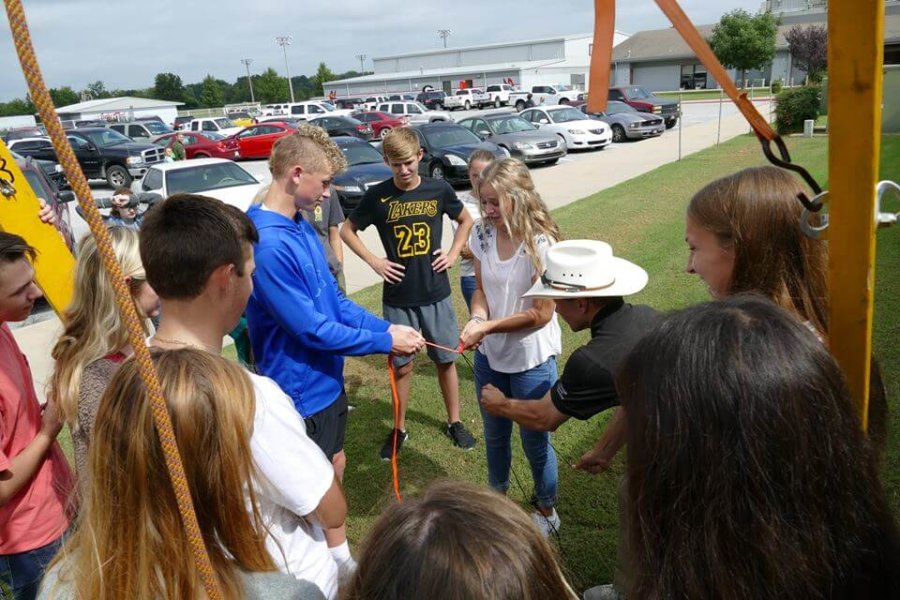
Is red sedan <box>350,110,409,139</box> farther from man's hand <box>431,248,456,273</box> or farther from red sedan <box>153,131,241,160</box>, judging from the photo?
man's hand <box>431,248,456,273</box>

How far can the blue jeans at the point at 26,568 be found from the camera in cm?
227

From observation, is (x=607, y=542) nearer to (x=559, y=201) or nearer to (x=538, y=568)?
(x=538, y=568)

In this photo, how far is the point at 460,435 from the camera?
445 centimetres

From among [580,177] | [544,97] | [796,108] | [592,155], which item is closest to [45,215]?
[580,177]

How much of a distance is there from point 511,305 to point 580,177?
45.1 feet

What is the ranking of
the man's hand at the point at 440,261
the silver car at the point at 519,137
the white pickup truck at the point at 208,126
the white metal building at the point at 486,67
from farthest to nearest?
the white metal building at the point at 486,67
the white pickup truck at the point at 208,126
the silver car at the point at 519,137
the man's hand at the point at 440,261

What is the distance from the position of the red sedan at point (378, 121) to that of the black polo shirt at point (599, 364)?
98.1 feet

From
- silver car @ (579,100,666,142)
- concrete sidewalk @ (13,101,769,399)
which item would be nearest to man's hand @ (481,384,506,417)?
concrete sidewalk @ (13,101,769,399)

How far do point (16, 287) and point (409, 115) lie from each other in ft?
116

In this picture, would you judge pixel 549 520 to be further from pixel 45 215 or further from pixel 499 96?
pixel 499 96

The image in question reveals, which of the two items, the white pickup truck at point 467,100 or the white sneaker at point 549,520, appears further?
the white pickup truck at point 467,100

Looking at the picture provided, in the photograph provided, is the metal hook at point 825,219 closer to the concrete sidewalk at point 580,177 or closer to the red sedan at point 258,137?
the concrete sidewalk at point 580,177

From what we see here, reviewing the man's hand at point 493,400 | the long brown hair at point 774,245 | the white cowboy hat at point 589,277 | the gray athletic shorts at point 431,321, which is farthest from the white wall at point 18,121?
the long brown hair at point 774,245

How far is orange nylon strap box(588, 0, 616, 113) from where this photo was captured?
1.35 metres
